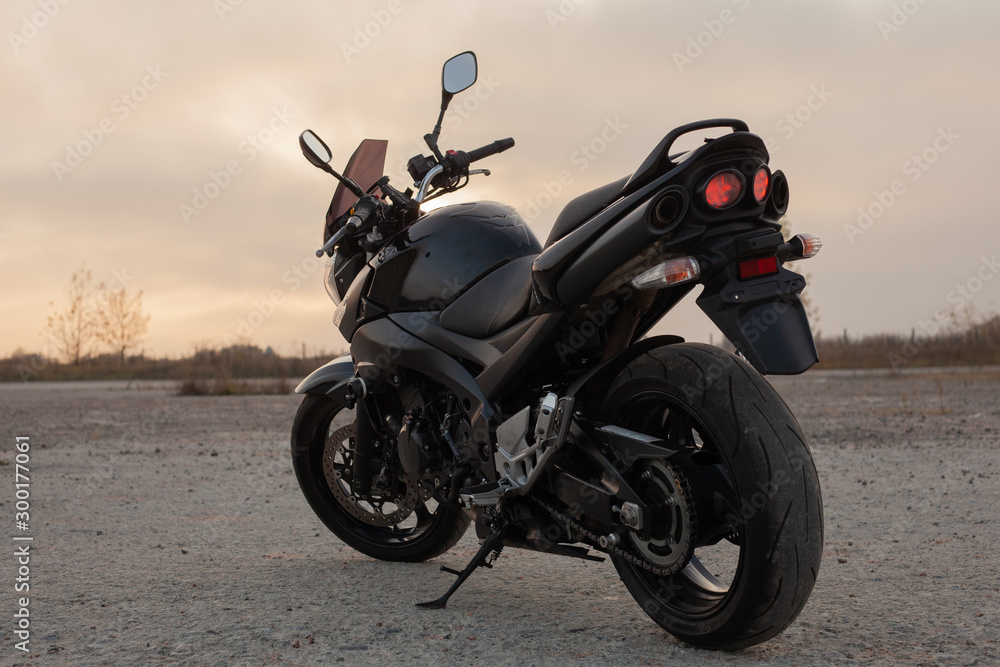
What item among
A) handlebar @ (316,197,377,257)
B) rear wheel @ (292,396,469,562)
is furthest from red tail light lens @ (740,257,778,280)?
rear wheel @ (292,396,469,562)

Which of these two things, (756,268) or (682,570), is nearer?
(756,268)

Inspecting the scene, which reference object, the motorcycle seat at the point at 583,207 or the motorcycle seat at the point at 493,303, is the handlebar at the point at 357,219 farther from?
the motorcycle seat at the point at 583,207

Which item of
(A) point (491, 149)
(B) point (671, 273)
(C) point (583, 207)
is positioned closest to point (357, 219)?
(A) point (491, 149)

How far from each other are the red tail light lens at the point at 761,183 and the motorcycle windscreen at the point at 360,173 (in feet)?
7.34

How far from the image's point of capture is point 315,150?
4297mm

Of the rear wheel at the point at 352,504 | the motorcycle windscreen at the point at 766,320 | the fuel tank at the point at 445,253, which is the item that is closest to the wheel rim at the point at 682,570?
the motorcycle windscreen at the point at 766,320

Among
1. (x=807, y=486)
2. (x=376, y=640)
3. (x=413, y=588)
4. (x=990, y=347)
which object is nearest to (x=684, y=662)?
(x=807, y=486)

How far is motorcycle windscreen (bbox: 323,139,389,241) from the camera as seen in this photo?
4469mm

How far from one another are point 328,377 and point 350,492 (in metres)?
0.62

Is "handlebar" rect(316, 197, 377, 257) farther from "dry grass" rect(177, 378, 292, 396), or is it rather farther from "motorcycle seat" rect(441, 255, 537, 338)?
"dry grass" rect(177, 378, 292, 396)

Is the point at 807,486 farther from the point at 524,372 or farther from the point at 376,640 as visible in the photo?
the point at 376,640

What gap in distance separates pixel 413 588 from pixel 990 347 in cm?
3005

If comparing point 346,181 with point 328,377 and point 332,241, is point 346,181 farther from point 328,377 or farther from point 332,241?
point 328,377

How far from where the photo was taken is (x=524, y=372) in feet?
10.9
